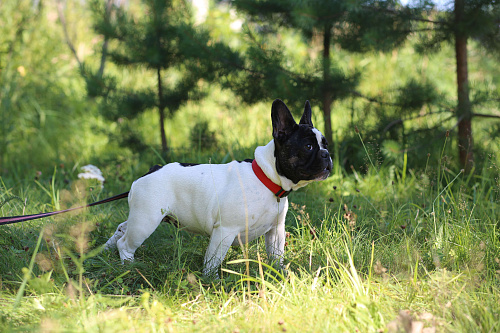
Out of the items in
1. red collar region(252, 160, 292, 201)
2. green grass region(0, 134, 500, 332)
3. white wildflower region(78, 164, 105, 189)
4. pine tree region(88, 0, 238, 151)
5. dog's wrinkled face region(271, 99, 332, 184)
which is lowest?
green grass region(0, 134, 500, 332)

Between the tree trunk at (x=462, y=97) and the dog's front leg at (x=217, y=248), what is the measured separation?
97.3 inches

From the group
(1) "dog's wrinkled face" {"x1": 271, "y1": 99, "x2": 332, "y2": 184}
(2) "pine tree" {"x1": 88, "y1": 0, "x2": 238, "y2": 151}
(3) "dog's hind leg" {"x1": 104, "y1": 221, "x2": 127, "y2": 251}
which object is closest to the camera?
(1) "dog's wrinkled face" {"x1": 271, "y1": 99, "x2": 332, "y2": 184}

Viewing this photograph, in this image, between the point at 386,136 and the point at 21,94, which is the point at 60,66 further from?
the point at 386,136

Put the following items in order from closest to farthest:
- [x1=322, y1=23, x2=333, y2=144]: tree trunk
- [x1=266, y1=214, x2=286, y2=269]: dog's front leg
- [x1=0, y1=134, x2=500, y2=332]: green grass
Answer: [x1=0, y1=134, x2=500, y2=332]: green grass, [x1=266, y1=214, x2=286, y2=269]: dog's front leg, [x1=322, y1=23, x2=333, y2=144]: tree trunk

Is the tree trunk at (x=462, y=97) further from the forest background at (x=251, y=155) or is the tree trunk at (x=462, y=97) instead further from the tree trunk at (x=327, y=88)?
the tree trunk at (x=327, y=88)

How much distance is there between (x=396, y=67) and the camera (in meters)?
7.64

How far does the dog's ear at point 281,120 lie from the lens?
2.25m

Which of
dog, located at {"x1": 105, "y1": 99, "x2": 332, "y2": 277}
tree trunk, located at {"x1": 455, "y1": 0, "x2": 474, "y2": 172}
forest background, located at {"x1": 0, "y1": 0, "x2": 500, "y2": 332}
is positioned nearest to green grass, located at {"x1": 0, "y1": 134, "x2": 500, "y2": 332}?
forest background, located at {"x1": 0, "y1": 0, "x2": 500, "y2": 332}

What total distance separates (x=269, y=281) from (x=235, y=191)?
554 millimetres

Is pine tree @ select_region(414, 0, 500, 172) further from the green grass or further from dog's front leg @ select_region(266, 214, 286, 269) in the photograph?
dog's front leg @ select_region(266, 214, 286, 269)

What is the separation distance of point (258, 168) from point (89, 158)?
10.4ft

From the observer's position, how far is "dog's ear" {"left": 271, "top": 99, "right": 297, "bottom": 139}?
225cm

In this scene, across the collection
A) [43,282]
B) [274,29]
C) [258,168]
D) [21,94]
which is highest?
[274,29]

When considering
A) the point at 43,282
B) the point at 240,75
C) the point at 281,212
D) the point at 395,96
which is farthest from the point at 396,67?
the point at 43,282
